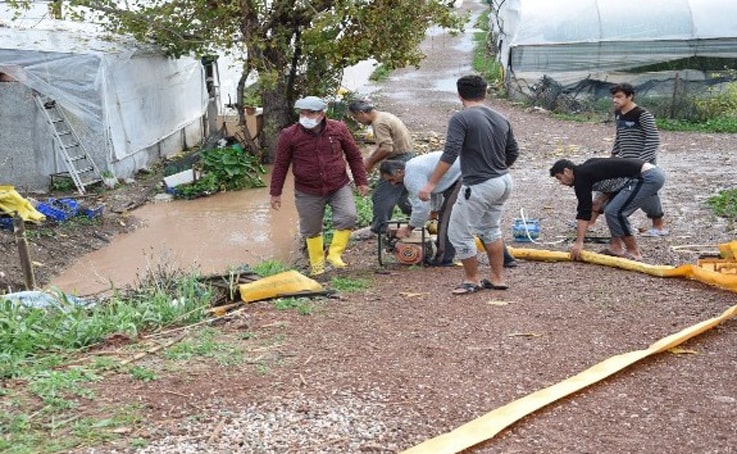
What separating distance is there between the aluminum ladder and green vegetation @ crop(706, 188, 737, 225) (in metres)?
8.86

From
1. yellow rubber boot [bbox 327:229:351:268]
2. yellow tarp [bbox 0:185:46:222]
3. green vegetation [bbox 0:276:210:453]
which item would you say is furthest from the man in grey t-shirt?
yellow tarp [bbox 0:185:46:222]

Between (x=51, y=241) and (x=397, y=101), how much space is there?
14233 millimetres

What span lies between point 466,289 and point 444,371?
196cm

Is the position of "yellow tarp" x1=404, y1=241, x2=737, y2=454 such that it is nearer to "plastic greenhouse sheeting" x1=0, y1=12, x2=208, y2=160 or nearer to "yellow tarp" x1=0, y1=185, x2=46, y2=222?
"yellow tarp" x1=0, y1=185, x2=46, y2=222

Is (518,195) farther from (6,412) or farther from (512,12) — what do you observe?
(512,12)

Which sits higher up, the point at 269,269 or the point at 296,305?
the point at 296,305

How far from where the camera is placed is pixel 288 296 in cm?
663

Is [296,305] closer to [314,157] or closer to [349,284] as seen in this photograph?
[349,284]

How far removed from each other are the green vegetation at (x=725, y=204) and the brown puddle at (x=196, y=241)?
5.09 metres

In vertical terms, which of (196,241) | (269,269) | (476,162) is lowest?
(196,241)

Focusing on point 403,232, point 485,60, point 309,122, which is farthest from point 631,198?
point 485,60

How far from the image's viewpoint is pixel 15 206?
11.2 meters

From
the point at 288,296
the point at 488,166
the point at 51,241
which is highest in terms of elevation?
the point at 488,166

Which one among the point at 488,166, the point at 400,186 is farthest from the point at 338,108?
the point at 488,166
